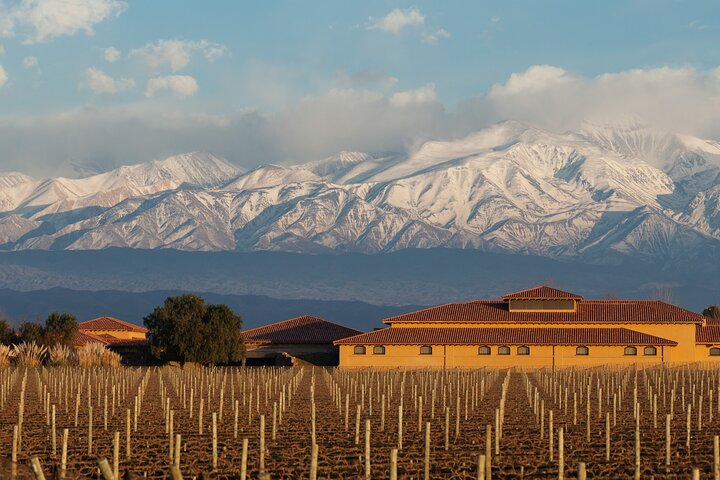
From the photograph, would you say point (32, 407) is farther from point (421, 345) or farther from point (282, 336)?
point (282, 336)

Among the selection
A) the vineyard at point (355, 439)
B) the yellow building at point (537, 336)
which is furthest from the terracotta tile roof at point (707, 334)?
the vineyard at point (355, 439)

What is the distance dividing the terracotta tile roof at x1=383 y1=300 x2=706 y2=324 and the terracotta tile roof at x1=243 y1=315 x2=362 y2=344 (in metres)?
5.81

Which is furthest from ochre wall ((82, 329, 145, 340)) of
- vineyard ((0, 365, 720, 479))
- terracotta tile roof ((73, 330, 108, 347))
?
vineyard ((0, 365, 720, 479))

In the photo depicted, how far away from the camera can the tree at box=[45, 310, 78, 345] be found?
8869cm

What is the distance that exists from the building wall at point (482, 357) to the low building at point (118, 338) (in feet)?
Answer: 48.9

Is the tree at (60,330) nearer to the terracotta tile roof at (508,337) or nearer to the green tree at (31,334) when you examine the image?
the green tree at (31,334)

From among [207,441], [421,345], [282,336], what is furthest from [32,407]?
[282,336]

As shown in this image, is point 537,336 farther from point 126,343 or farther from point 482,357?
point 126,343

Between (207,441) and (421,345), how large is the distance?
5302 centimetres

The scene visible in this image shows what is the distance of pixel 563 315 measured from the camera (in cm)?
9238

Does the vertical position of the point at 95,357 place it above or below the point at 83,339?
below

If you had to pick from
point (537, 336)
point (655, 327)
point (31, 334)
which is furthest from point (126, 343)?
point (655, 327)

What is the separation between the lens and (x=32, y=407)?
Answer: 48094 millimetres

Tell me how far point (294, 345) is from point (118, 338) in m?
17.3
